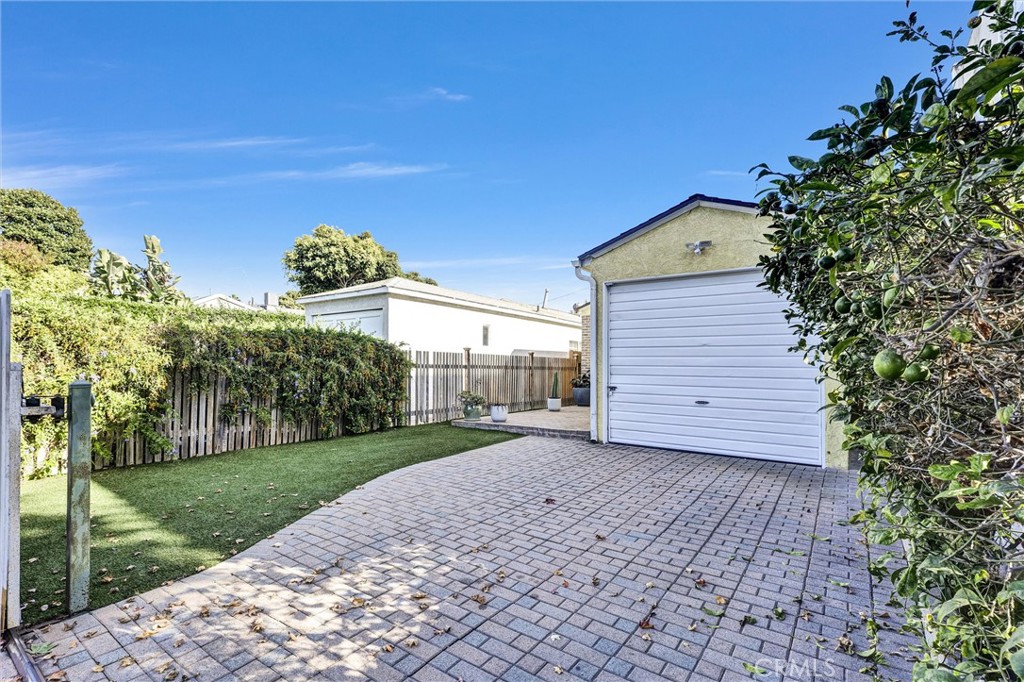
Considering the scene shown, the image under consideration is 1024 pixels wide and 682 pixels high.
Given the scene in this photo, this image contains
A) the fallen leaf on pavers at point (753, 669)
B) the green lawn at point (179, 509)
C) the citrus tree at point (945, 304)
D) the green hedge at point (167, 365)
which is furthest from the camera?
the green hedge at point (167, 365)

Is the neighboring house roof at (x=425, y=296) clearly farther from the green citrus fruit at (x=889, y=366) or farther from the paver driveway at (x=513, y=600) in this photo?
the green citrus fruit at (x=889, y=366)

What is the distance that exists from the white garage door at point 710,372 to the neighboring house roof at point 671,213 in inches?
29.2

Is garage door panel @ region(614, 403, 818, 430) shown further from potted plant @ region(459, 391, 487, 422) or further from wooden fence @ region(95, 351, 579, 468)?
wooden fence @ region(95, 351, 579, 468)

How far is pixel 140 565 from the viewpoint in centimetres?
334

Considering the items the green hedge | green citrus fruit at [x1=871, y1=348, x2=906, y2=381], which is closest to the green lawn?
the green hedge

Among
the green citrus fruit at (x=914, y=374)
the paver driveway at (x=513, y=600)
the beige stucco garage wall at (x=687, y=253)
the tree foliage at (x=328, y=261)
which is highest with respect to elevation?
the tree foliage at (x=328, y=261)

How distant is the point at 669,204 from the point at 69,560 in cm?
789

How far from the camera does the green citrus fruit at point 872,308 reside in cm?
124

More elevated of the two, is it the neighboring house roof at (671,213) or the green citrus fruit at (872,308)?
the neighboring house roof at (671,213)

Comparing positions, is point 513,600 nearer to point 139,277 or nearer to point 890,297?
point 890,297

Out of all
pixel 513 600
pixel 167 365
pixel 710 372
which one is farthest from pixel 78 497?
pixel 710 372

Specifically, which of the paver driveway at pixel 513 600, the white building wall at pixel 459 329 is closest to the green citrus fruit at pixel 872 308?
the paver driveway at pixel 513 600

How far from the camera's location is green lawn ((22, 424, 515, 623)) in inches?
126

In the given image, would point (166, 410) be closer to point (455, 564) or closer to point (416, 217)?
point (455, 564)
